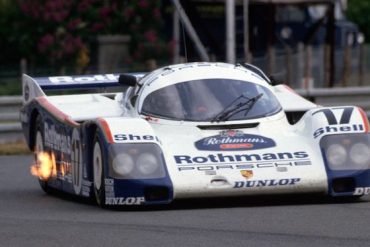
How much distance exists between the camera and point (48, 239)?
9.05m

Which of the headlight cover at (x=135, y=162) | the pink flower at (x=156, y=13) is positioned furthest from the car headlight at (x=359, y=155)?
the pink flower at (x=156, y=13)

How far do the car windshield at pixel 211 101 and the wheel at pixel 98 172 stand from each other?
0.69 metres

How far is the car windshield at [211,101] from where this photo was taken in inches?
451

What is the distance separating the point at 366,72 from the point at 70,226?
62.6 feet

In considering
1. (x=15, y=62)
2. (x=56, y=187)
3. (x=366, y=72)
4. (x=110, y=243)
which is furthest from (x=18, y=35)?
(x=110, y=243)

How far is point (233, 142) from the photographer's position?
10953 mm

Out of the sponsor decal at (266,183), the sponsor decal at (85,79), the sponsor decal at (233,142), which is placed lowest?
the sponsor decal at (85,79)

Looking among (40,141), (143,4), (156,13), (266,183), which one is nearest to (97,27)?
(143,4)

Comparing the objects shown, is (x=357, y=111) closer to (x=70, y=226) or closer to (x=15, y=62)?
(x=70, y=226)

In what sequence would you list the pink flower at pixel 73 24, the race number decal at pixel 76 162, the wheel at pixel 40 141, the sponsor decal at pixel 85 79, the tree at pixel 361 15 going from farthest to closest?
1. the tree at pixel 361 15
2. the pink flower at pixel 73 24
3. the sponsor decal at pixel 85 79
4. the wheel at pixel 40 141
5. the race number decal at pixel 76 162

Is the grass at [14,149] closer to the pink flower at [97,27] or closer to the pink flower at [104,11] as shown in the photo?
the pink flower at [97,27]

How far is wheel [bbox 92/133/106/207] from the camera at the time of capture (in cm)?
1085

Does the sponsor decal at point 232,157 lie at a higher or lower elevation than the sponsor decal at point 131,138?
lower

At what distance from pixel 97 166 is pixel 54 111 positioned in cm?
168
